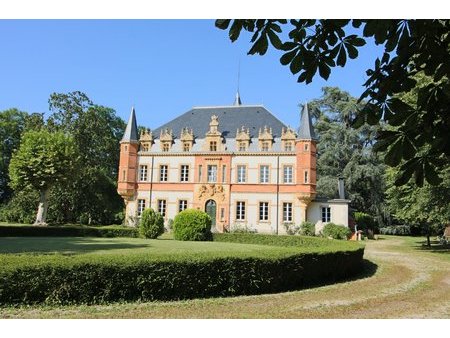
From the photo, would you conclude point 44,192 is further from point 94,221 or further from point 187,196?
point 187,196

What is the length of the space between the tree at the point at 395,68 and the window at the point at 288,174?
33.5 meters

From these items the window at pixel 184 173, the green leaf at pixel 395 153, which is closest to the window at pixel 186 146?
the window at pixel 184 173

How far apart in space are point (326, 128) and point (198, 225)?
1135 inches

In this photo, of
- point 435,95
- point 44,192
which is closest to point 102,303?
point 435,95

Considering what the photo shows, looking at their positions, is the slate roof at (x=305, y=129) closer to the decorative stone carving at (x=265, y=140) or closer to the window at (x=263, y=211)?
the decorative stone carving at (x=265, y=140)

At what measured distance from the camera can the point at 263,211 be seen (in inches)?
1478

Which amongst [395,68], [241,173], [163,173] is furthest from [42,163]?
[395,68]

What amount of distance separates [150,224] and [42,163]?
1492 centimetres

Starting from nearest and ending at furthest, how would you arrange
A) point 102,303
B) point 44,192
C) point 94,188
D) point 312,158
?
point 102,303 → point 312,158 → point 44,192 → point 94,188

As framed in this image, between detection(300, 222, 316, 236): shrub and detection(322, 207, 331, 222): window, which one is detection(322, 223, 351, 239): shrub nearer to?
detection(300, 222, 316, 236): shrub

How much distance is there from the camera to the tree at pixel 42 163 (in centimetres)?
3722

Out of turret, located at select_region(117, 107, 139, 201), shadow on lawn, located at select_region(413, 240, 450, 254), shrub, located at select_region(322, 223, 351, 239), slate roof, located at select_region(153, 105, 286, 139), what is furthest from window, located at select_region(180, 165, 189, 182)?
shadow on lawn, located at select_region(413, 240, 450, 254)

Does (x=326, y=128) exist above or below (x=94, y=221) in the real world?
above

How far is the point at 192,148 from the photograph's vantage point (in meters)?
40.2
